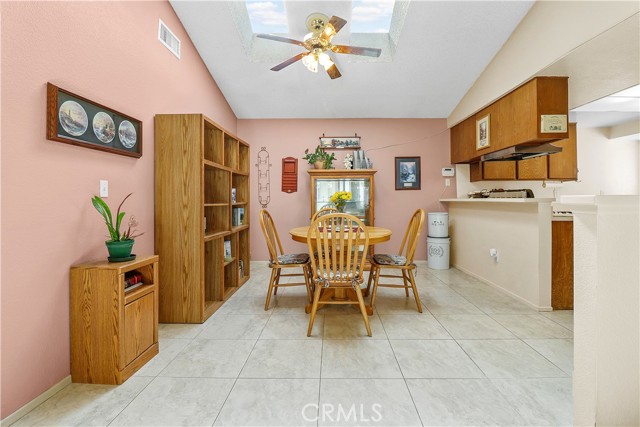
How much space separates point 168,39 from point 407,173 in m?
3.64

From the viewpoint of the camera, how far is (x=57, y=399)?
147 centimetres

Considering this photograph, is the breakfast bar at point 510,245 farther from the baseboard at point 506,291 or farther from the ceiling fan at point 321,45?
the ceiling fan at point 321,45

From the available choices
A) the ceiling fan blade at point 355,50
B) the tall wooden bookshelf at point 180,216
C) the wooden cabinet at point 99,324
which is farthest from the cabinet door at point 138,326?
the ceiling fan blade at point 355,50

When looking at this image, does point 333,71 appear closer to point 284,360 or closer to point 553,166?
point 284,360

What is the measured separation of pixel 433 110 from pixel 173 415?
15.5ft

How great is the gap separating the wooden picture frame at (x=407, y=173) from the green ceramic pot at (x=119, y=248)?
384cm

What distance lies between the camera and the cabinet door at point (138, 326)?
64.4 inches

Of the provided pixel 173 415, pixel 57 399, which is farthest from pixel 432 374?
pixel 57 399

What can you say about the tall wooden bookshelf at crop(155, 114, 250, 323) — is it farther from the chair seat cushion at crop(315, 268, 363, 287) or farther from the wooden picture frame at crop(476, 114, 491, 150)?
the wooden picture frame at crop(476, 114, 491, 150)

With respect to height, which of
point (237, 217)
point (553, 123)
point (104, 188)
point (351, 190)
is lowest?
point (237, 217)

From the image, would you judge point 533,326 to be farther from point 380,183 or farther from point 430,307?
point 380,183

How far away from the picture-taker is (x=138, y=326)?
173 centimetres

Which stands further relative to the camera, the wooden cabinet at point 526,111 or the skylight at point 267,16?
the skylight at point 267,16

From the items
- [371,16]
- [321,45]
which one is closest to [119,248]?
[321,45]
